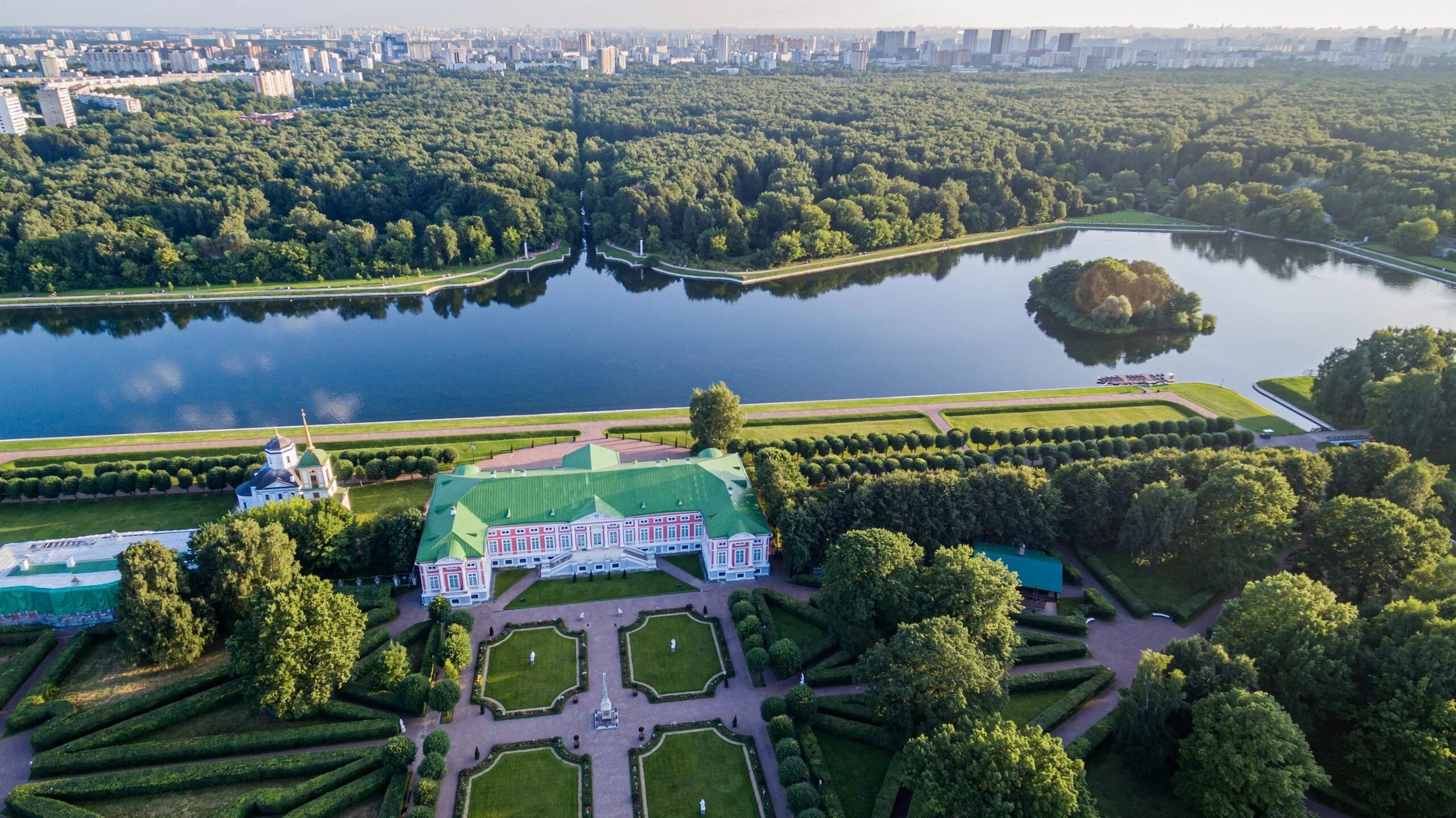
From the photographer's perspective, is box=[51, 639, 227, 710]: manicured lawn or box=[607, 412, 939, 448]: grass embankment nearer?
box=[51, 639, 227, 710]: manicured lawn

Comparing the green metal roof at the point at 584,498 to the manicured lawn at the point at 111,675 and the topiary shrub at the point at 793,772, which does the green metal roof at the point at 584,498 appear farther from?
the topiary shrub at the point at 793,772

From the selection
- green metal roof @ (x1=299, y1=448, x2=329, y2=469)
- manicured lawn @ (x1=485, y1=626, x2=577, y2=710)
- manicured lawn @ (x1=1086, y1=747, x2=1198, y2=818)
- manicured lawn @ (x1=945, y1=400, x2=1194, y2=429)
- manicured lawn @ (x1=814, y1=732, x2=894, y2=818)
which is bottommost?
manicured lawn @ (x1=485, y1=626, x2=577, y2=710)

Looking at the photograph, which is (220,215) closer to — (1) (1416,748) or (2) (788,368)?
(2) (788,368)

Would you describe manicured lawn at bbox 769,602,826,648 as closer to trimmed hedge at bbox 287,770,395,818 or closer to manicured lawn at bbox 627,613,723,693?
manicured lawn at bbox 627,613,723,693

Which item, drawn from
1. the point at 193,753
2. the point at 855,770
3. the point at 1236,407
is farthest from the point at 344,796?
the point at 1236,407

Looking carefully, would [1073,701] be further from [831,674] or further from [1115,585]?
[1115,585]

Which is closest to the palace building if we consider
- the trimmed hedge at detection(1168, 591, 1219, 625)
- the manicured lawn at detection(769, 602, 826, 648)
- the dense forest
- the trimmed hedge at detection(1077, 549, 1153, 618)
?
the manicured lawn at detection(769, 602, 826, 648)

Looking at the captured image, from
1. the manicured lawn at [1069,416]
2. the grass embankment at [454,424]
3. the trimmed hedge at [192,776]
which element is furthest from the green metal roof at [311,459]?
the manicured lawn at [1069,416]
